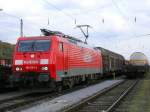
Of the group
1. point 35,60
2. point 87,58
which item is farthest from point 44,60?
point 87,58

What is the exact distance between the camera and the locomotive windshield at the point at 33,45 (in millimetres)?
20719

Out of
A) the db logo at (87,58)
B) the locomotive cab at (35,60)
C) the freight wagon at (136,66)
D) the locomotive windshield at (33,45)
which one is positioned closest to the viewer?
the locomotive cab at (35,60)

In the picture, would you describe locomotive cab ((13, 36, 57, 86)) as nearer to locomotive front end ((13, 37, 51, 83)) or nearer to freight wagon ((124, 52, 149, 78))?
locomotive front end ((13, 37, 51, 83))

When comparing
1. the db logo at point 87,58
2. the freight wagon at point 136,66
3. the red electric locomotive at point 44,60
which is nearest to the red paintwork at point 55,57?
the red electric locomotive at point 44,60

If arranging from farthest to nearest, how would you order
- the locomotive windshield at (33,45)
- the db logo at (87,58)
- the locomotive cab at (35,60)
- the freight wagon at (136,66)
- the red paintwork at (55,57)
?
the freight wagon at (136,66), the db logo at (87,58), the locomotive windshield at (33,45), the red paintwork at (55,57), the locomotive cab at (35,60)

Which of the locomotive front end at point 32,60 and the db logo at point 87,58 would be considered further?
the db logo at point 87,58

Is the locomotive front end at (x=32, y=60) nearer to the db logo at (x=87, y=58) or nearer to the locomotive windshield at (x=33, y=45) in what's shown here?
the locomotive windshield at (x=33, y=45)

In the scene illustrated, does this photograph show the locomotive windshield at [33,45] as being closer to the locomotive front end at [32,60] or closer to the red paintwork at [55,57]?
the locomotive front end at [32,60]

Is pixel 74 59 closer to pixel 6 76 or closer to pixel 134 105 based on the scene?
pixel 6 76

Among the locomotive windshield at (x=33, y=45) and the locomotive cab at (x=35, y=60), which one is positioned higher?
the locomotive windshield at (x=33, y=45)

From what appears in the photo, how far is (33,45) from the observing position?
68.9ft

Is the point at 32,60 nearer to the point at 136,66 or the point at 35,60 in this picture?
the point at 35,60

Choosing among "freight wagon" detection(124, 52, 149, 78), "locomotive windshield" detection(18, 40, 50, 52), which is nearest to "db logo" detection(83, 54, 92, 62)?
"locomotive windshield" detection(18, 40, 50, 52)

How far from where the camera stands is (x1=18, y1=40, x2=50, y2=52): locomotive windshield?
68.0ft
